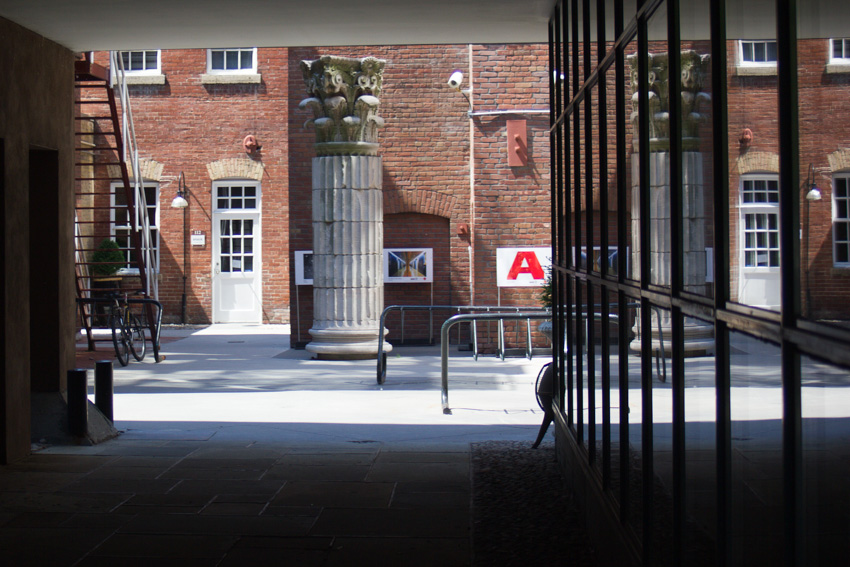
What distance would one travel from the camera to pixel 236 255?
A: 19438 mm

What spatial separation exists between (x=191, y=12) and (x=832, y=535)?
565cm

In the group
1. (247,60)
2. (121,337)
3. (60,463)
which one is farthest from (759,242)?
(247,60)

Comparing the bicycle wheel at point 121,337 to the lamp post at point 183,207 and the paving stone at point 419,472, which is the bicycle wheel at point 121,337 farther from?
the paving stone at point 419,472

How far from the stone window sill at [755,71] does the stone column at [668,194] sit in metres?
0.21

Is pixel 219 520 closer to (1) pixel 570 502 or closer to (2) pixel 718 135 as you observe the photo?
(1) pixel 570 502

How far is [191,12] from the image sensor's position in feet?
20.2

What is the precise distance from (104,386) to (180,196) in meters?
12.4

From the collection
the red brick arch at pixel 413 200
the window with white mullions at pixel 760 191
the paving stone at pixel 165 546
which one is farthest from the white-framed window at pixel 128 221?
the window with white mullions at pixel 760 191

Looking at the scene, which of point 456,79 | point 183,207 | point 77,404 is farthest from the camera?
point 183,207

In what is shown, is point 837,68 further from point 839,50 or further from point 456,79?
point 456,79

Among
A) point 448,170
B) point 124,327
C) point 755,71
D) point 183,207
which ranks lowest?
point 124,327

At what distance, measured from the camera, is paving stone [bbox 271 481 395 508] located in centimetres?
516

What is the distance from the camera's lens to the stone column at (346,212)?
1310 centimetres

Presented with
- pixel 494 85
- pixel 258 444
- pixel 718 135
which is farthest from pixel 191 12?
pixel 494 85
